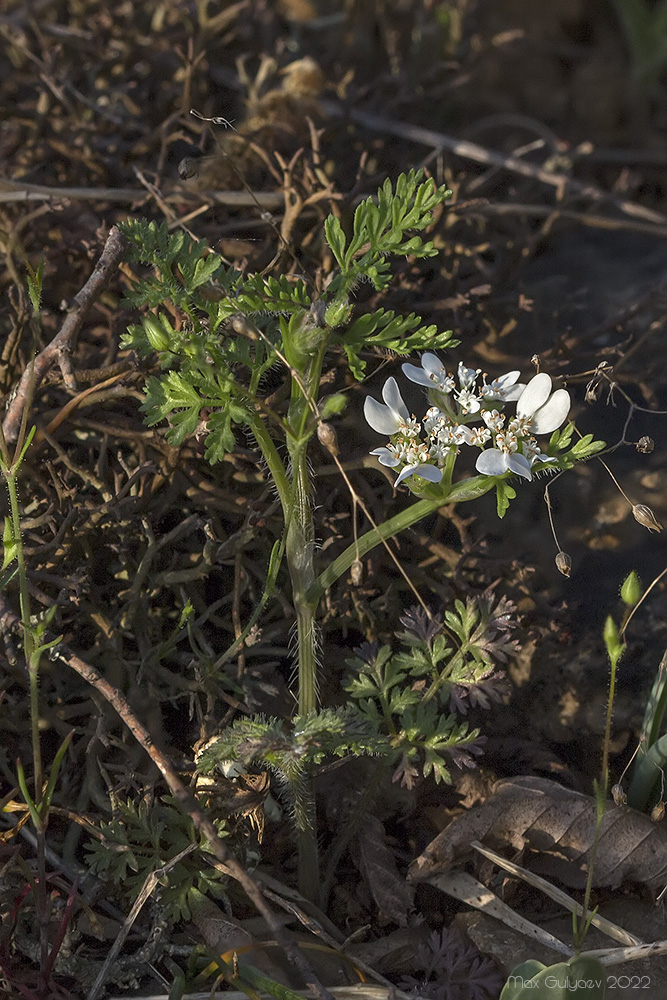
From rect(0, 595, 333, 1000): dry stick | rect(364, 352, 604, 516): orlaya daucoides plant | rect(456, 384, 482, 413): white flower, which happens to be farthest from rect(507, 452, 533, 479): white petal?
rect(0, 595, 333, 1000): dry stick

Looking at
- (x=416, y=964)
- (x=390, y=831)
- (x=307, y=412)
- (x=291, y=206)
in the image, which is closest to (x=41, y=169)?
(x=291, y=206)

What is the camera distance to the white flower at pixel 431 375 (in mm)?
1939

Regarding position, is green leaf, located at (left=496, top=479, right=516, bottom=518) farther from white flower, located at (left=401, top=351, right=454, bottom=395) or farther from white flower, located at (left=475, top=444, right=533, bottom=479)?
white flower, located at (left=401, top=351, right=454, bottom=395)

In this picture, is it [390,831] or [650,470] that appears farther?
[650,470]

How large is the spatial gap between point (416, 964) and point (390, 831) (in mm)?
354

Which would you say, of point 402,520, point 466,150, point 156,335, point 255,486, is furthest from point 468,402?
point 466,150

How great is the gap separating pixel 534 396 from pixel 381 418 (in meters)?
0.33

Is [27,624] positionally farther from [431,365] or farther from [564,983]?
[564,983]

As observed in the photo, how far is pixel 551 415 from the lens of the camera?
1979 millimetres

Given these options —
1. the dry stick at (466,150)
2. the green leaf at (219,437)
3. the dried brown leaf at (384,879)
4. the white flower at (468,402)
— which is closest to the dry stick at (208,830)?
the dried brown leaf at (384,879)

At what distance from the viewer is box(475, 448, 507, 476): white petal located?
5.91ft

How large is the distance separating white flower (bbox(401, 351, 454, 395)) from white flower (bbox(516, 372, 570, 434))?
17 cm

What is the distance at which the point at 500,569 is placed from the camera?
8.71 ft

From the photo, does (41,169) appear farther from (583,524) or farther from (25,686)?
(583,524)
